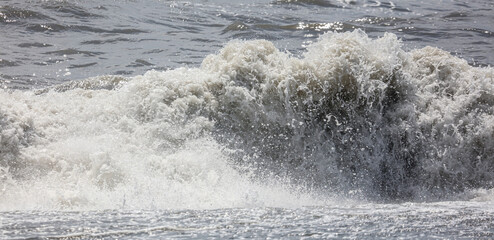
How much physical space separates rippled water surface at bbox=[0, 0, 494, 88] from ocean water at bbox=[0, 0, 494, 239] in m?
1.24

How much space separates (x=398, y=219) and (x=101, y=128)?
304 cm

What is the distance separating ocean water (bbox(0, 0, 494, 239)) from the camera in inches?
152

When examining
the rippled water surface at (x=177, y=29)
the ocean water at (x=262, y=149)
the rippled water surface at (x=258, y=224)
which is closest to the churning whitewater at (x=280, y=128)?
the ocean water at (x=262, y=149)

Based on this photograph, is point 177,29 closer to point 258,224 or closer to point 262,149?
point 262,149

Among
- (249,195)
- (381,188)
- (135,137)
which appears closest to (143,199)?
(249,195)

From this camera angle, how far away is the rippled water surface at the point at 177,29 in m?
9.75

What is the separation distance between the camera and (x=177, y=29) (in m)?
12.9

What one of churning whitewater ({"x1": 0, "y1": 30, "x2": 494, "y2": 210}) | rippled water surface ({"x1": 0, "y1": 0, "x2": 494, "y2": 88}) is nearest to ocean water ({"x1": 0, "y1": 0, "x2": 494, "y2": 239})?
churning whitewater ({"x1": 0, "y1": 30, "x2": 494, "y2": 210})

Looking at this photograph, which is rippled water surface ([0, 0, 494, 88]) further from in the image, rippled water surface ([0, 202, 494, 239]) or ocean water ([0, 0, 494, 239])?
rippled water surface ([0, 202, 494, 239])

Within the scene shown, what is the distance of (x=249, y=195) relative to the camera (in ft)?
16.4

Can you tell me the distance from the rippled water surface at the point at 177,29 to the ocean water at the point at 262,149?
1237 millimetres

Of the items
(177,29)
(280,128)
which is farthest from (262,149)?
(177,29)

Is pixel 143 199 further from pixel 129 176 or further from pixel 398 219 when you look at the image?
pixel 398 219

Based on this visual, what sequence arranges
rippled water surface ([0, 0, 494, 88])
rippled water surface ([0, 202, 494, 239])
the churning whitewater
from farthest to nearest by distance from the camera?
rippled water surface ([0, 0, 494, 88]) → the churning whitewater → rippled water surface ([0, 202, 494, 239])
